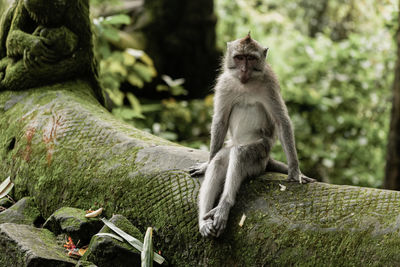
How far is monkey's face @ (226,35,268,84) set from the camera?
14.7 feet

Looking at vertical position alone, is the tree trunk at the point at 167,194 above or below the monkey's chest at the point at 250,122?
below

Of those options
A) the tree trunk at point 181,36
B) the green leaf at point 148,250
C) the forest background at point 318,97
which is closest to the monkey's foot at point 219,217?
the green leaf at point 148,250

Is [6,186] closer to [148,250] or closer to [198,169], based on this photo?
[148,250]

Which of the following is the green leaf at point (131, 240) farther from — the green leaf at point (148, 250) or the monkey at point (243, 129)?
the monkey at point (243, 129)

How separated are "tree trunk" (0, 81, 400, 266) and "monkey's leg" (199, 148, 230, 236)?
0.13m

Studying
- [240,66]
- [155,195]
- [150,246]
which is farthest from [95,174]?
[240,66]

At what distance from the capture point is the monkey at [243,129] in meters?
4.05

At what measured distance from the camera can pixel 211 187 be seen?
4.05 metres

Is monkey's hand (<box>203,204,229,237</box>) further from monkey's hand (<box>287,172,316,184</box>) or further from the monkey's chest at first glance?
the monkey's chest

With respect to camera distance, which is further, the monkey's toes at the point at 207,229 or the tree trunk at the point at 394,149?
the tree trunk at the point at 394,149

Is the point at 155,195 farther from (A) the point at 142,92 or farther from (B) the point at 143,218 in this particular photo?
(A) the point at 142,92

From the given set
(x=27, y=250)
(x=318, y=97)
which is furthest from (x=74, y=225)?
(x=318, y=97)

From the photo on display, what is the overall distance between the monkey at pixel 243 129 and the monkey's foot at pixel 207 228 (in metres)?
0.01

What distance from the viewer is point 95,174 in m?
4.61
